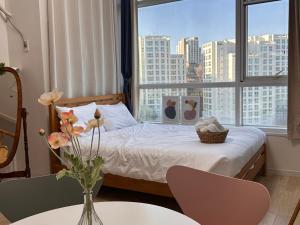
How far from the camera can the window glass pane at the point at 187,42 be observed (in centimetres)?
394

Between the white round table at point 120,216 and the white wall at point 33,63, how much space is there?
7.74 ft

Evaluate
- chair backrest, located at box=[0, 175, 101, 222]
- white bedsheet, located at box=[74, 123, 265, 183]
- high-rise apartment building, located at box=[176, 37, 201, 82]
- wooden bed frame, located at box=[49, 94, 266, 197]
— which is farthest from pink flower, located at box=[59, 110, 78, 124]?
high-rise apartment building, located at box=[176, 37, 201, 82]

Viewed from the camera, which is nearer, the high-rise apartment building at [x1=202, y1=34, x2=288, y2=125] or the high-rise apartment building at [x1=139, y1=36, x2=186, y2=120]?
the high-rise apartment building at [x1=202, y1=34, x2=288, y2=125]

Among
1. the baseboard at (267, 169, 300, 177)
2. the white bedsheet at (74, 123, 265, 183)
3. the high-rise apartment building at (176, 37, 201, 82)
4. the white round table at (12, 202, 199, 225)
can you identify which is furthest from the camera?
the high-rise apartment building at (176, 37, 201, 82)

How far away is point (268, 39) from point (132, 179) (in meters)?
2.31

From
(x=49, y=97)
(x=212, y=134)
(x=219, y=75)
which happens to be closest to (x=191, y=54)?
(x=219, y=75)

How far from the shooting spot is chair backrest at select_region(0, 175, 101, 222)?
Result: 1.33 meters

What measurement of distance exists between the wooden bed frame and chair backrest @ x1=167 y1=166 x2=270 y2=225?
114cm

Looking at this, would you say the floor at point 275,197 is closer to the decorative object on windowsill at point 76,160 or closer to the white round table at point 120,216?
the white round table at point 120,216

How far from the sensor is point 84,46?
3891 mm

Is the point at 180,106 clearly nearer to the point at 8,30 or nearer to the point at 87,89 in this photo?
the point at 87,89

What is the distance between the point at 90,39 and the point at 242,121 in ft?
7.10

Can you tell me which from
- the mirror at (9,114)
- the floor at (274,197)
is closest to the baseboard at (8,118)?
the mirror at (9,114)

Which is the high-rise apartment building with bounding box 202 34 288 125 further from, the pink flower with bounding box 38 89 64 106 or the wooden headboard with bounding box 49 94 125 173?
the pink flower with bounding box 38 89 64 106
